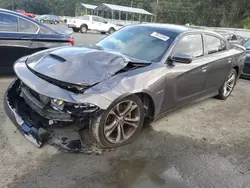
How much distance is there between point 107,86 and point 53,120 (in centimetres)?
74

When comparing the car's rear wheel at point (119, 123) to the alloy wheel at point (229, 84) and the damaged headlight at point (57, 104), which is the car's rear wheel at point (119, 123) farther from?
the alloy wheel at point (229, 84)

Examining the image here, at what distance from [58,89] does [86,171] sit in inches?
37.2

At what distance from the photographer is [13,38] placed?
5.42 m

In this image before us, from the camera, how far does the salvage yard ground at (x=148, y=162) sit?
269cm

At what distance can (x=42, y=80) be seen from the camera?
298cm

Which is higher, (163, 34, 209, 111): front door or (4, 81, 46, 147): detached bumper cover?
(163, 34, 209, 111): front door

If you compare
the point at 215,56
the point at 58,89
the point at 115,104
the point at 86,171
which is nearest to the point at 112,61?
the point at 115,104

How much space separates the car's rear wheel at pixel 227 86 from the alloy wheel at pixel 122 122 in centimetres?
286

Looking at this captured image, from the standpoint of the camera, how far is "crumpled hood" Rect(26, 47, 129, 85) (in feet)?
9.70

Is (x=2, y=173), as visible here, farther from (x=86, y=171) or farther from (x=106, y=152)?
(x=106, y=152)

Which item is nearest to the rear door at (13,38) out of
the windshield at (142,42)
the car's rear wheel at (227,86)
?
the windshield at (142,42)

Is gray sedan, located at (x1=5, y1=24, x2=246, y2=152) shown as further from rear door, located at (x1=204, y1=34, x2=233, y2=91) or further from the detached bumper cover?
rear door, located at (x1=204, y1=34, x2=233, y2=91)

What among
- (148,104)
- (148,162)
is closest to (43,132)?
(148,162)

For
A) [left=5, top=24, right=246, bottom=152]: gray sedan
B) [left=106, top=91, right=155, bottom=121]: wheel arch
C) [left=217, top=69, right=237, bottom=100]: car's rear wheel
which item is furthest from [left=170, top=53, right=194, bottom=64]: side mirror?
[left=217, top=69, right=237, bottom=100]: car's rear wheel
